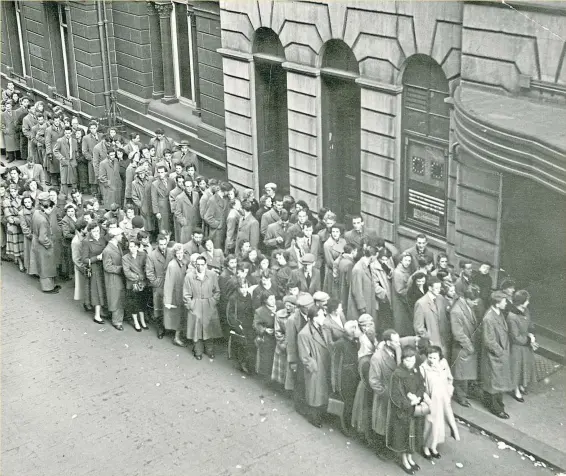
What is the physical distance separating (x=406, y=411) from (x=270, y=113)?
33.0ft

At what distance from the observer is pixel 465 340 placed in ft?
39.1

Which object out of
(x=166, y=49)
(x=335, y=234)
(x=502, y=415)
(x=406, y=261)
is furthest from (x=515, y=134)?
(x=166, y=49)

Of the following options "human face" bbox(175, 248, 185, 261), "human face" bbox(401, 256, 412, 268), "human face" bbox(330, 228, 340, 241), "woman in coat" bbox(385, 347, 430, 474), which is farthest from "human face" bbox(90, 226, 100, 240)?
"woman in coat" bbox(385, 347, 430, 474)

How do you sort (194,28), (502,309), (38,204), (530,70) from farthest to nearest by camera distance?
1. (194,28)
2. (38,204)
3. (530,70)
4. (502,309)

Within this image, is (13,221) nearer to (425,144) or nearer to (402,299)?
(425,144)

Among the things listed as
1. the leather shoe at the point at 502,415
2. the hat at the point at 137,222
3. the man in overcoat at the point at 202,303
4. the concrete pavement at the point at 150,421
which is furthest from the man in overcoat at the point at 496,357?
the hat at the point at 137,222

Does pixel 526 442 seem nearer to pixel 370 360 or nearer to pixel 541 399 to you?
pixel 541 399

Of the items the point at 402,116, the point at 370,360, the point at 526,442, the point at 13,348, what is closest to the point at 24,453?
the point at 13,348

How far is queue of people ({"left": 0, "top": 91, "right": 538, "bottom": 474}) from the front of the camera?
1109 centimetres

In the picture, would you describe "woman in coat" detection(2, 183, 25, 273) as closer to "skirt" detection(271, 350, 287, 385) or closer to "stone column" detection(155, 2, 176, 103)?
"stone column" detection(155, 2, 176, 103)

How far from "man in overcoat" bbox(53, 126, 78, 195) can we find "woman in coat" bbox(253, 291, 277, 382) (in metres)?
10.6

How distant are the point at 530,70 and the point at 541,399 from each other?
4.75 m

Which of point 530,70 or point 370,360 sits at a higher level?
point 530,70

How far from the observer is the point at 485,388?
12.0 m
